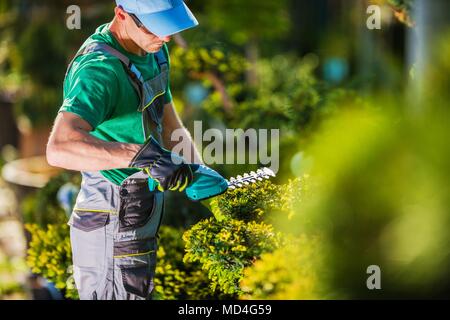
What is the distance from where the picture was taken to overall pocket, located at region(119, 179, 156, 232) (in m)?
3.06

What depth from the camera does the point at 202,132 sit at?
4633mm

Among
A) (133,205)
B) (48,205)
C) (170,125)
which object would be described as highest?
(170,125)

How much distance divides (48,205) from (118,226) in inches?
77.8

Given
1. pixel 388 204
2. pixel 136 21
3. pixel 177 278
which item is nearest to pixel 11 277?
pixel 177 278

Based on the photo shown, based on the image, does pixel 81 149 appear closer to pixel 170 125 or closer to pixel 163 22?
pixel 163 22

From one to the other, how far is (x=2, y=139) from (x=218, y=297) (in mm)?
7217

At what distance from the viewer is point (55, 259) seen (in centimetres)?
394

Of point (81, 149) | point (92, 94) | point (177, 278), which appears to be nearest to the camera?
point (81, 149)

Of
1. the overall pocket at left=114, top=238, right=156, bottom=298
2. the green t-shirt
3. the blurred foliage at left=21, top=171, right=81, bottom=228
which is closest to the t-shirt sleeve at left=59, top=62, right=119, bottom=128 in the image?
the green t-shirt

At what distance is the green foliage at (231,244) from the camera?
318 cm

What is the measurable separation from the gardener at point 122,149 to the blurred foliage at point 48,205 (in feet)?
4.90

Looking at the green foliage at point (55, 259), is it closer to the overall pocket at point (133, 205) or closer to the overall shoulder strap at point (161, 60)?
the overall pocket at point (133, 205)
